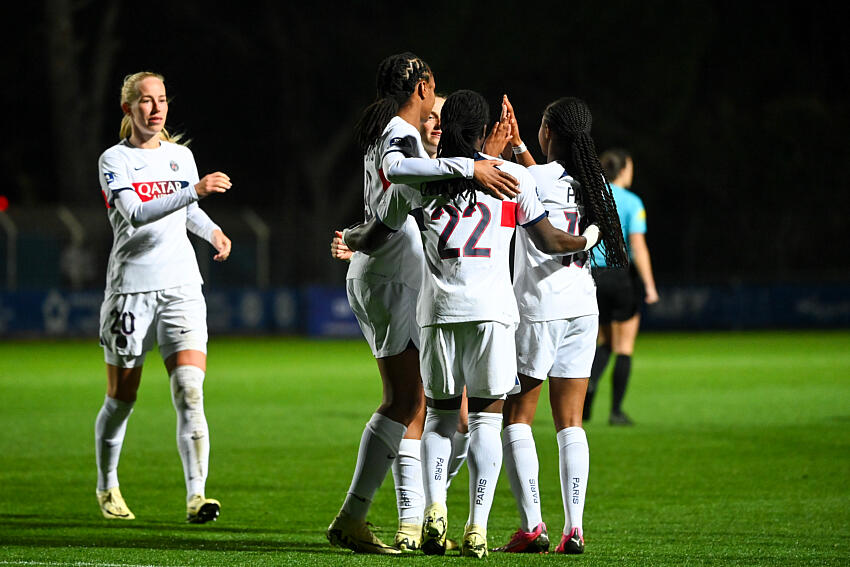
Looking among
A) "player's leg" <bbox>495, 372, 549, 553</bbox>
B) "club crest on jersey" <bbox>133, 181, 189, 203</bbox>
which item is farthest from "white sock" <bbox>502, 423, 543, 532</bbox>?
"club crest on jersey" <bbox>133, 181, 189, 203</bbox>

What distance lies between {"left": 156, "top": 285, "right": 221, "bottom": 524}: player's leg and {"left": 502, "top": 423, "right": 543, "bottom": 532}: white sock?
182cm

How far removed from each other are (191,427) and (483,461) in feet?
6.89

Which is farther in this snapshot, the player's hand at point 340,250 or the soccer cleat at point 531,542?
the player's hand at point 340,250

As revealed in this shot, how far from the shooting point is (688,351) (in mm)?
23875

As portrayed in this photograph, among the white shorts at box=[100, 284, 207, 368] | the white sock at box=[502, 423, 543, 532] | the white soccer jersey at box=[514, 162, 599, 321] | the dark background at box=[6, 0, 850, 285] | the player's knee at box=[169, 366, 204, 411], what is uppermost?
the dark background at box=[6, 0, 850, 285]

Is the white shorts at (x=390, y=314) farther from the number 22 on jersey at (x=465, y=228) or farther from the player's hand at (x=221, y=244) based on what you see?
the player's hand at (x=221, y=244)

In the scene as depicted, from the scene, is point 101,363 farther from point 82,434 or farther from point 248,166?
point 248,166

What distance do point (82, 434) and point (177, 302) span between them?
4685 millimetres

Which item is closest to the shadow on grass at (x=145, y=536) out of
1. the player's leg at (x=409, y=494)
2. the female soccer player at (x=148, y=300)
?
the female soccer player at (x=148, y=300)

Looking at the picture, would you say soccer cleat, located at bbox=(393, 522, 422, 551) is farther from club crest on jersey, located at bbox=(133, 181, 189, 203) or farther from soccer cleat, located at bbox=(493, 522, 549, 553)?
club crest on jersey, located at bbox=(133, 181, 189, 203)

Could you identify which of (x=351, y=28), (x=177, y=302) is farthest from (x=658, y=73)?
(x=177, y=302)

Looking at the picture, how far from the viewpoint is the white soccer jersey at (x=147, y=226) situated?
24.3 ft

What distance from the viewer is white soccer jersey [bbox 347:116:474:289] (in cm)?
575

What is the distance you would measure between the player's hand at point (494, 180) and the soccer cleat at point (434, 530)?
1.40 m
